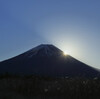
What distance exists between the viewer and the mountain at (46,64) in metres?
117

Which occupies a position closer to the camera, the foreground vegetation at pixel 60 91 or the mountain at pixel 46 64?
the foreground vegetation at pixel 60 91

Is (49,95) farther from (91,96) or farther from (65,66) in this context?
(65,66)

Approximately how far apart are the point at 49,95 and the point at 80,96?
138cm

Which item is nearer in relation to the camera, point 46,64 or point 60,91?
point 60,91

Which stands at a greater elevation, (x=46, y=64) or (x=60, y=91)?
(x=46, y=64)

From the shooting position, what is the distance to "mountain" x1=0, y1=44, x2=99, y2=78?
11722 centimetres

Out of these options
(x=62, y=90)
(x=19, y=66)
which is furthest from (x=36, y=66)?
(x=62, y=90)

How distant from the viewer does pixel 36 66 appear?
439ft

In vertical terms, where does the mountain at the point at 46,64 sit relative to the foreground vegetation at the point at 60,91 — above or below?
above

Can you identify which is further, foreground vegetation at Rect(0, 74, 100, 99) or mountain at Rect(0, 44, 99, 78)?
mountain at Rect(0, 44, 99, 78)

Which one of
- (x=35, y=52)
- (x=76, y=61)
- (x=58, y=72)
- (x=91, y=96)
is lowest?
(x=91, y=96)

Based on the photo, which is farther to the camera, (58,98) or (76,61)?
(76,61)

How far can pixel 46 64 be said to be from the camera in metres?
140

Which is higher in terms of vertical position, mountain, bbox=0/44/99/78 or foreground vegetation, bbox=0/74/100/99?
mountain, bbox=0/44/99/78
